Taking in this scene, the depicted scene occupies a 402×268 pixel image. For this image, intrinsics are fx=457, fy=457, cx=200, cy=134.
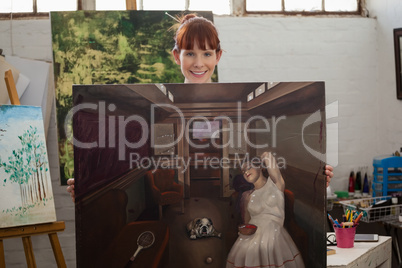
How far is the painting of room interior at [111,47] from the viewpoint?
261cm

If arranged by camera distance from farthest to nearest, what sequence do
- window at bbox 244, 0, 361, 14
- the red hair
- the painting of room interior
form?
1. window at bbox 244, 0, 361, 14
2. the painting of room interior
3. the red hair

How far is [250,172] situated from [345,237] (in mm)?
914

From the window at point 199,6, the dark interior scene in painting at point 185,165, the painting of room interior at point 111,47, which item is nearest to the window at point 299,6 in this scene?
the window at point 199,6

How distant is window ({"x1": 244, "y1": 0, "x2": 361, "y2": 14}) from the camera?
3261 millimetres

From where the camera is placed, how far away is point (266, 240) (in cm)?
116

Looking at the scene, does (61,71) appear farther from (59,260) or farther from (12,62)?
(59,260)

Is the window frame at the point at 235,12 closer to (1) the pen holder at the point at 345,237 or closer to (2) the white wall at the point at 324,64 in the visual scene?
(2) the white wall at the point at 324,64

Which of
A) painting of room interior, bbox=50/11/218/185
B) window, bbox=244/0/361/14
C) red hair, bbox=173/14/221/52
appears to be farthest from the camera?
window, bbox=244/0/361/14

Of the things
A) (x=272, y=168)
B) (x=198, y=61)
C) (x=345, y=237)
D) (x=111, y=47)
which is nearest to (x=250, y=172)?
(x=272, y=168)

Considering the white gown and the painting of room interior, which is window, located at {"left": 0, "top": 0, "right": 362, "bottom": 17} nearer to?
the painting of room interior

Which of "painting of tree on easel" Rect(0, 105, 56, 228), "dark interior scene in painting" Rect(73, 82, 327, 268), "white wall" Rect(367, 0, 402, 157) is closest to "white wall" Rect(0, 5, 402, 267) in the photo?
"white wall" Rect(367, 0, 402, 157)

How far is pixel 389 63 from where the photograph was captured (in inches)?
124

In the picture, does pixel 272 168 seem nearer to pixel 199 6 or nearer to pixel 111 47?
pixel 111 47

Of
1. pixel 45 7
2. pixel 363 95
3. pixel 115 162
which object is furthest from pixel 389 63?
pixel 115 162
